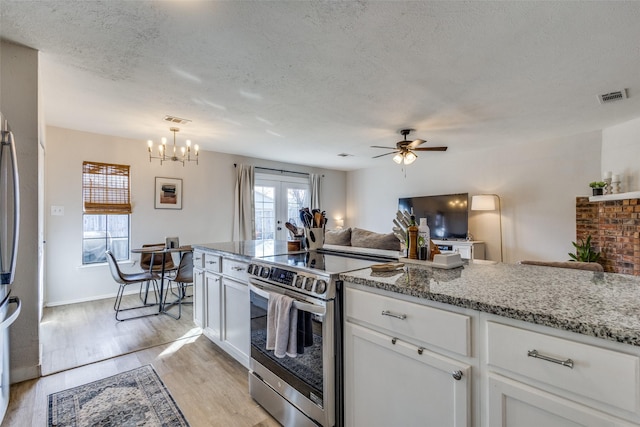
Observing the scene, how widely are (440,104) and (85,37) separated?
3.02 m

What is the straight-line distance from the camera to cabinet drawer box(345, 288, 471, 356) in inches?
41.6

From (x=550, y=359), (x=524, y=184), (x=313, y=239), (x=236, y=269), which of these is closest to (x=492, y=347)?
(x=550, y=359)

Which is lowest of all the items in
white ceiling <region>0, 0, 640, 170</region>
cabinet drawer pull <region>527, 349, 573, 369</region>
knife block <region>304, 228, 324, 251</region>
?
cabinet drawer pull <region>527, 349, 573, 369</region>

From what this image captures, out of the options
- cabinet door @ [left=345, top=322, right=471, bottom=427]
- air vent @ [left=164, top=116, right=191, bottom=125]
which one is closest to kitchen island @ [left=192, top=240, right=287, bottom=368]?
cabinet door @ [left=345, top=322, right=471, bottom=427]

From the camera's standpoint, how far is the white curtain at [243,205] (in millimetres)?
5738

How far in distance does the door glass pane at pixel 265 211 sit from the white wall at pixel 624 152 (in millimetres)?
5416

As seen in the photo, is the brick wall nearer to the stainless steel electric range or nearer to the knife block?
the stainless steel electric range

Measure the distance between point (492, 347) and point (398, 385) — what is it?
451 millimetres

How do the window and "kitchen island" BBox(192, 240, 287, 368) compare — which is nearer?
"kitchen island" BBox(192, 240, 287, 368)

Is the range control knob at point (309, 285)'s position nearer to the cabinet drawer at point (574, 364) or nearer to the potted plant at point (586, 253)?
the cabinet drawer at point (574, 364)

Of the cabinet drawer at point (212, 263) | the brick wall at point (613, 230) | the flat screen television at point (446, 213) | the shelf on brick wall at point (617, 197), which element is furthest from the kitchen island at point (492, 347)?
the flat screen television at point (446, 213)

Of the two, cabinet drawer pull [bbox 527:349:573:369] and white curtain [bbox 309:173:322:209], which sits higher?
white curtain [bbox 309:173:322:209]

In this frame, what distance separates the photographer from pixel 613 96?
114 inches

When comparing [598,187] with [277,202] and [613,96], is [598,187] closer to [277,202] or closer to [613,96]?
[613,96]
